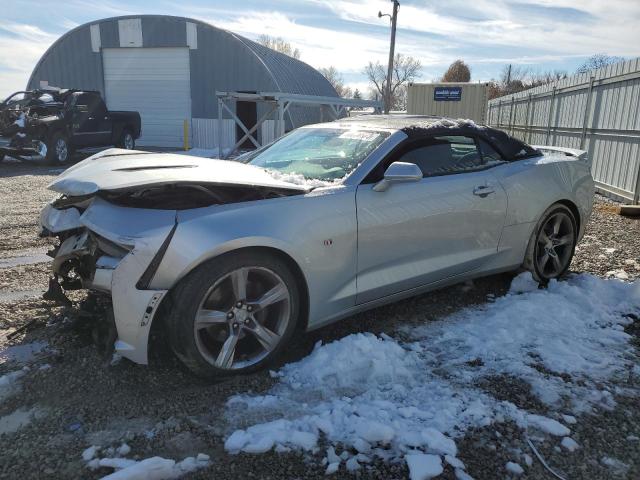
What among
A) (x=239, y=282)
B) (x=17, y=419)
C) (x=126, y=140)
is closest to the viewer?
(x=17, y=419)

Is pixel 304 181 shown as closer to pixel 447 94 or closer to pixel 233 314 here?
pixel 233 314

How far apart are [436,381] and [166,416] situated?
1.52 m

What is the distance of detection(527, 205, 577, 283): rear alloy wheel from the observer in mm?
4508

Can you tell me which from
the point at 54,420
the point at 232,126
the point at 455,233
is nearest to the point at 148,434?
the point at 54,420

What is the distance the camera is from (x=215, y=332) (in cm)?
297

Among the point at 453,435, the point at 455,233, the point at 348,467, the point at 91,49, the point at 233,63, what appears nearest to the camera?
the point at 348,467

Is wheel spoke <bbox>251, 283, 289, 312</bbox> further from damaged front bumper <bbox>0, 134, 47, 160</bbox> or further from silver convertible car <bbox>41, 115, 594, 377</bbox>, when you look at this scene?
damaged front bumper <bbox>0, 134, 47, 160</bbox>

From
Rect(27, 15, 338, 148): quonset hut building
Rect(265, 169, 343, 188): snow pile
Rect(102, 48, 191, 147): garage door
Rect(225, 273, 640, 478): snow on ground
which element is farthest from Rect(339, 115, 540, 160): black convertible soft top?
Rect(102, 48, 191, 147): garage door

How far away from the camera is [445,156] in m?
3.97

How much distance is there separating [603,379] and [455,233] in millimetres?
1364

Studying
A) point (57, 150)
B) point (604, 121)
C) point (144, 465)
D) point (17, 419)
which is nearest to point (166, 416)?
point (144, 465)

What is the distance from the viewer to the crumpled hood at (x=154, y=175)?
290 centimetres

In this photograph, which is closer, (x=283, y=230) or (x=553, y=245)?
(x=283, y=230)

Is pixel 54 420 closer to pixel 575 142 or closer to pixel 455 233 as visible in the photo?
pixel 455 233
